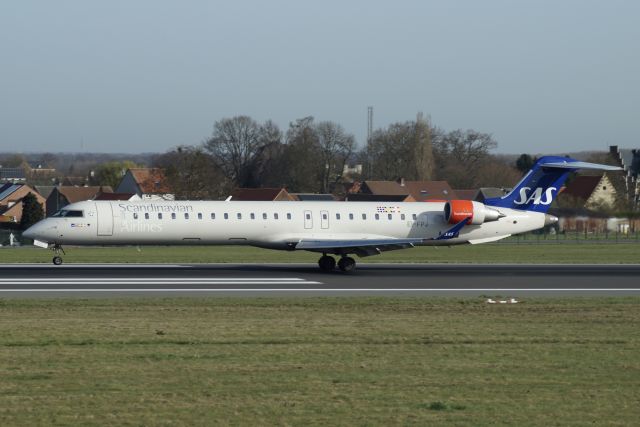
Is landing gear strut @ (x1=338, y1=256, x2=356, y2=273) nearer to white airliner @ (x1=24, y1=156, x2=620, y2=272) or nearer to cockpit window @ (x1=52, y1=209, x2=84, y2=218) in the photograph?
white airliner @ (x1=24, y1=156, x2=620, y2=272)

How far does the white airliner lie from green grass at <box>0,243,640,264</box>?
469cm

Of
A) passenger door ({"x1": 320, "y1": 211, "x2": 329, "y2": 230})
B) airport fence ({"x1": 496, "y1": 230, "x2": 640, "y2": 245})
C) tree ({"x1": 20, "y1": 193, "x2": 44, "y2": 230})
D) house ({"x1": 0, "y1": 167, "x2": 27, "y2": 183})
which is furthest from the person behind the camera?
house ({"x1": 0, "y1": 167, "x2": 27, "y2": 183})

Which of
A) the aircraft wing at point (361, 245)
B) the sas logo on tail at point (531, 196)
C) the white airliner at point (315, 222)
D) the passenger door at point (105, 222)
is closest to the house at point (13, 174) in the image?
the white airliner at point (315, 222)

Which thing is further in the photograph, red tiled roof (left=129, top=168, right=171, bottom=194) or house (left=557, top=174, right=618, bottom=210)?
red tiled roof (left=129, top=168, right=171, bottom=194)

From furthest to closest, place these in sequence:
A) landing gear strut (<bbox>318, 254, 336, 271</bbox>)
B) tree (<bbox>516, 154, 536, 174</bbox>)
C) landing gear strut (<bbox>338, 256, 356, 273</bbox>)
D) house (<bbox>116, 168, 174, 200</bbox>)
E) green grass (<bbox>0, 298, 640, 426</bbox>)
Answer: tree (<bbox>516, 154, 536, 174</bbox>), house (<bbox>116, 168, 174, 200</bbox>), landing gear strut (<bbox>318, 254, 336, 271</bbox>), landing gear strut (<bbox>338, 256, 356, 273</bbox>), green grass (<bbox>0, 298, 640, 426</bbox>)

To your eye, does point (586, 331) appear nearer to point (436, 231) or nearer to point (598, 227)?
point (436, 231)

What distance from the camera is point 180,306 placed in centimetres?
2298

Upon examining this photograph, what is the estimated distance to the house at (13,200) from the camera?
106231 mm

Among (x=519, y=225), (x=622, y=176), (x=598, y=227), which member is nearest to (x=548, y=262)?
(x=519, y=225)

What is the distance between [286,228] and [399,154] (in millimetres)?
83229

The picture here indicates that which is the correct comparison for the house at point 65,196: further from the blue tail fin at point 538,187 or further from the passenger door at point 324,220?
the blue tail fin at point 538,187

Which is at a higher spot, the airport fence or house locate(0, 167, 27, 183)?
house locate(0, 167, 27, 183)

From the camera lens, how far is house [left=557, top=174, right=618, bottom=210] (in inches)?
3268

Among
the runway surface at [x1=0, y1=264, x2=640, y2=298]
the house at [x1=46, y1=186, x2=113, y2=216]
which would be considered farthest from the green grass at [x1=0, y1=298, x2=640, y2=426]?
the house at [x1=46, y1=186, x2=113, y2=216]
